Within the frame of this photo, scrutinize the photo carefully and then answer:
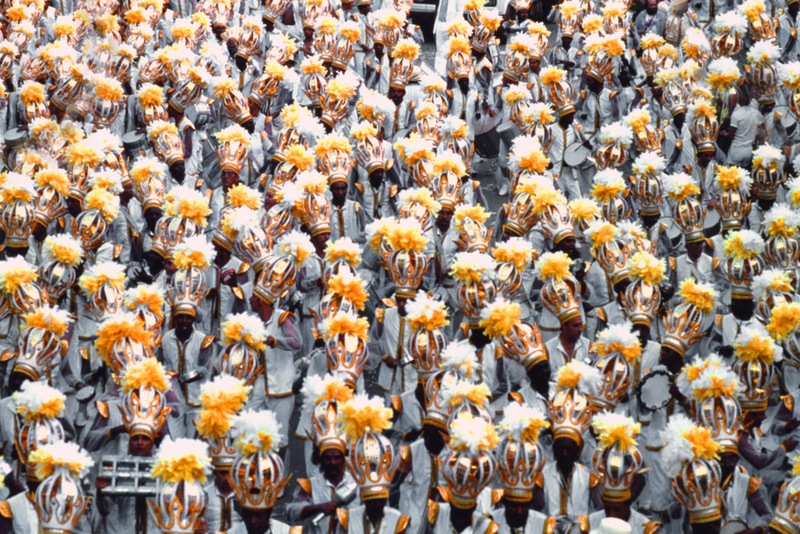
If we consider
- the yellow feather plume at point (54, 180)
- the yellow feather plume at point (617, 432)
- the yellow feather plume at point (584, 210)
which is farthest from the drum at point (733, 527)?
the yellow feather plume at point (54, 180)

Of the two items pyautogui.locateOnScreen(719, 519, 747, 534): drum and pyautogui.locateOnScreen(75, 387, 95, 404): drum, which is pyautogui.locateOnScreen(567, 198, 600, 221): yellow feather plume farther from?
pyautogui.locateOnScreen(75, 387, 95, 404): drum

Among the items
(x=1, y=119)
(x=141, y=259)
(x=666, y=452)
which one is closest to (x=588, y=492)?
(x=666, y=452)

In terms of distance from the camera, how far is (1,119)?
11281 millimetres

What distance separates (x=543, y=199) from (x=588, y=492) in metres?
3.05

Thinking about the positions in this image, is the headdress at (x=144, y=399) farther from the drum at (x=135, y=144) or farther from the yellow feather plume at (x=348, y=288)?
the drum at (x=135, y=144)

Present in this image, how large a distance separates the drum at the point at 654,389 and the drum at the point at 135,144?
6.33m

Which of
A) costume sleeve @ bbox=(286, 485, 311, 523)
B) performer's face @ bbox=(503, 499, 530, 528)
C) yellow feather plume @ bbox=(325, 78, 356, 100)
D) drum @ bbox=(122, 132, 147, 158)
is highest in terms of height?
yellow feather plume @ bbox=(325, 78, 356, 100)

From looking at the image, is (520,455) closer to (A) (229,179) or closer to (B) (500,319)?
(B) (500,319)

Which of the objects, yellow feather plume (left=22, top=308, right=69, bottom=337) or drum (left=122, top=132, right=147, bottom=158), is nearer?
yellow feather plume (left=22, top=308, right=69, bottom=337)

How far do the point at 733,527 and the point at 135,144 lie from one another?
768 cm

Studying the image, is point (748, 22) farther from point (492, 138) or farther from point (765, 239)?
point (765, 239)

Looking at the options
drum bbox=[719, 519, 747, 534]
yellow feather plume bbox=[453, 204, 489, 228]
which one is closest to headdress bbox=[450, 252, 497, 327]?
yellow feather plume bbox=[453, 204, 489, 228]

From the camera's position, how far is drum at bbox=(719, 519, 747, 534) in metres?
6.05

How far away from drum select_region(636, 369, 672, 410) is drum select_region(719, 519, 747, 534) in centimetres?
136
